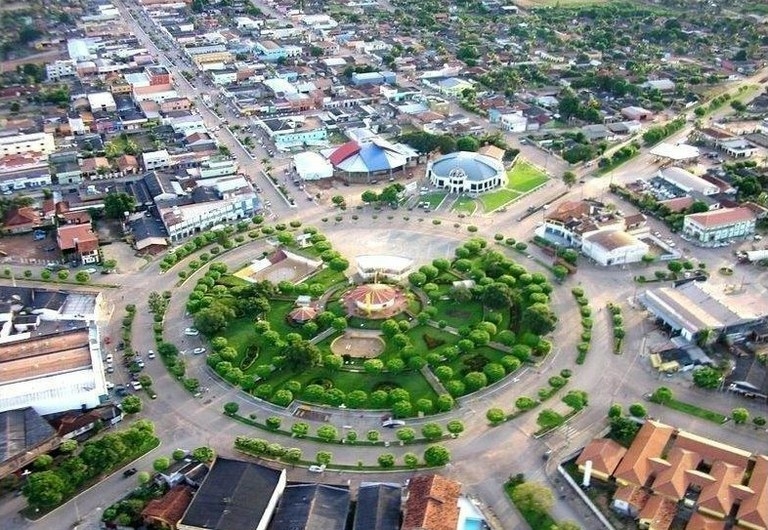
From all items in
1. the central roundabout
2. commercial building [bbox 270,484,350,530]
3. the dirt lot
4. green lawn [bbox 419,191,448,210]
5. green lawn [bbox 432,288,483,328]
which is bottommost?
the dirt lot

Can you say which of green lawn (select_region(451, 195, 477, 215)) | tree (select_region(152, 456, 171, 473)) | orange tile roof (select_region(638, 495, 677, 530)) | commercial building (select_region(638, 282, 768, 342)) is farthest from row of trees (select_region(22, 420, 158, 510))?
green lawn (select_region(451, 195, 477, 215))

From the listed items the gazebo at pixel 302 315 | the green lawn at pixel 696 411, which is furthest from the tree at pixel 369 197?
the green lawn at pixel 696 411

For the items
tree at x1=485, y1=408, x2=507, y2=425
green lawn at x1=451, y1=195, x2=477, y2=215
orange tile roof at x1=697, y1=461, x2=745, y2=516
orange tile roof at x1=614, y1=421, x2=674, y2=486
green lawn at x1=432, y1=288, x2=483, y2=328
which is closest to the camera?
orange tile roof at x1=697, y1=461, x2=745, y2=516

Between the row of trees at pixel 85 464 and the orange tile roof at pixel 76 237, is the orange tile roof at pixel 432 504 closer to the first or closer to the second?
the row of trees at pixel 85 464

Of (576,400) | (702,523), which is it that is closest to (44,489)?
(576,400)

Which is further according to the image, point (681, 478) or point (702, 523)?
point (681, 478)

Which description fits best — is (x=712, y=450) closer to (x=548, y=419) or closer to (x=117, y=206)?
(x=548, y=419)

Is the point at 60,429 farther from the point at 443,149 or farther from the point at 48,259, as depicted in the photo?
the point at 443,149

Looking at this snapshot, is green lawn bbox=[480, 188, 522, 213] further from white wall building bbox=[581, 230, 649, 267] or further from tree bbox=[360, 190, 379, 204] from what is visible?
white wall building bbox=[581, 230, 649, 267]
